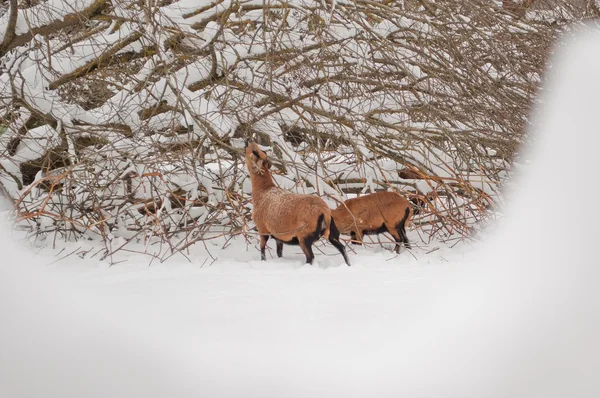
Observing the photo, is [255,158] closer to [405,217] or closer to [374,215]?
[374,215]

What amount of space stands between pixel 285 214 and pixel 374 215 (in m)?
0.43

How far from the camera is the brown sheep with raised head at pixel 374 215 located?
2.23 meters

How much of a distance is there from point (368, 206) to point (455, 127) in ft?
3.00

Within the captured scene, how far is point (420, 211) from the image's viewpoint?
271 cm

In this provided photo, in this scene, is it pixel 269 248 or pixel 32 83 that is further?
pixel 32 83

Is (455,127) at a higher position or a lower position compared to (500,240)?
higher

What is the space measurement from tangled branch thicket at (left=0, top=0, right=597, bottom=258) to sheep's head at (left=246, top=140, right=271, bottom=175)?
14.3 inches

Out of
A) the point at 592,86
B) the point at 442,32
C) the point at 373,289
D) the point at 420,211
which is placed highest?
the point at 442,32

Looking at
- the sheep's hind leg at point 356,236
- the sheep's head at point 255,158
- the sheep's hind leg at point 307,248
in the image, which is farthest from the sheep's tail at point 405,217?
the sheep's head at point 255,158

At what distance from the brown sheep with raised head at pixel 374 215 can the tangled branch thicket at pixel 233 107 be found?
251 millimetres

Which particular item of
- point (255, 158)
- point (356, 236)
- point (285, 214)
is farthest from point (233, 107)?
point (285, 214)

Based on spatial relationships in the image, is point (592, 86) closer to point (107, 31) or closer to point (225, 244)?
point (225, 244)

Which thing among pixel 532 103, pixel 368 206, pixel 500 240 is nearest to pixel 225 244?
pixel 368 206

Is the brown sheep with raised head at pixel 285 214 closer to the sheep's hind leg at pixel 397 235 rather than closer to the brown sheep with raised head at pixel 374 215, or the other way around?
the brown sheep with raised head at pixel 374 215
